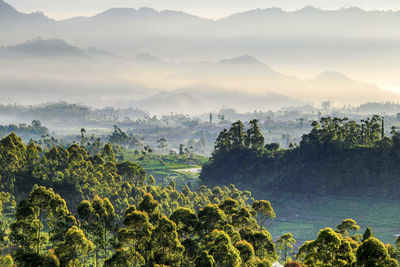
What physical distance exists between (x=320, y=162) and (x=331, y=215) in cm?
2486

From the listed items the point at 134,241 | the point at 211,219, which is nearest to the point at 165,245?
the point at 134,241

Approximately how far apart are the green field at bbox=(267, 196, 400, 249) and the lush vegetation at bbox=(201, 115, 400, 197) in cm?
445

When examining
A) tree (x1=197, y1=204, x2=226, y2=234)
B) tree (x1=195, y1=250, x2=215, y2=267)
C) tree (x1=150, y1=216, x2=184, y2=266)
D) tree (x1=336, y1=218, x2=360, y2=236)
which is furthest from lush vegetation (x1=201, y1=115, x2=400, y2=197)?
tree (x1=195, y1=250, x2=215, y2=267)

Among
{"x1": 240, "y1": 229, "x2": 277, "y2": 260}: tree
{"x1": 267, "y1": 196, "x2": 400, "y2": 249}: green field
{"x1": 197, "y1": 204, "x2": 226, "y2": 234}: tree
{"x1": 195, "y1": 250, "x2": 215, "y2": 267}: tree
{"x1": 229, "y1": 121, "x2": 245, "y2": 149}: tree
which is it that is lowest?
{"x1": 267, "y1": 196, "x2": 400, "y2": 249}: green field

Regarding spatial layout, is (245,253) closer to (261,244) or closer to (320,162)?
(261,244)

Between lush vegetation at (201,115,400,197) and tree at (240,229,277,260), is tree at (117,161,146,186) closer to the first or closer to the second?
lush vegetation at (201,115,400,197)

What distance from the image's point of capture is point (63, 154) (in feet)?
390

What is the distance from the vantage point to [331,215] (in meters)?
131

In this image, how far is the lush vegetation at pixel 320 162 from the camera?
141 metres

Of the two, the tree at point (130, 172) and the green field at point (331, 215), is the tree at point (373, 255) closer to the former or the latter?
the green field at point (331, 215)

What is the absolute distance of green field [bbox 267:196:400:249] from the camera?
120188 mm

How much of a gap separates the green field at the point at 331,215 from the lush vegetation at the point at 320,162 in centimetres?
445

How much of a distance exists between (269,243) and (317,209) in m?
74.4

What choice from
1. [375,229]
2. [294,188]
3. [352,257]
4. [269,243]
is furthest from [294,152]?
[352,257]
